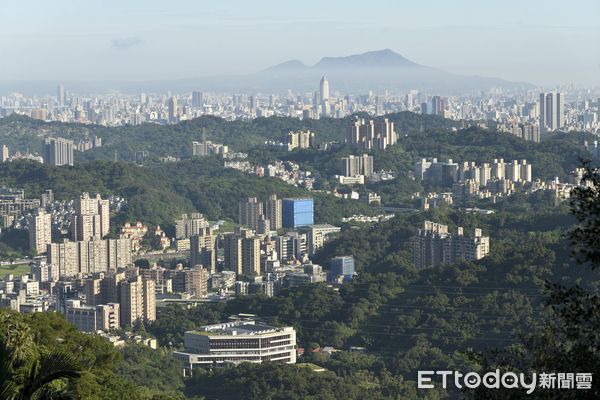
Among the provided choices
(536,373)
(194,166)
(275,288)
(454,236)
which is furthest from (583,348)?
(194,166)

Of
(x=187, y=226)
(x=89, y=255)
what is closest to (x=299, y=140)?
(x=187, y=226)

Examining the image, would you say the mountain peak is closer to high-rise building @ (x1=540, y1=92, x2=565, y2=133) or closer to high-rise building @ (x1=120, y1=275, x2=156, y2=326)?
high-rise building @ (x1=540, y1=92, x2=565, y2=133)

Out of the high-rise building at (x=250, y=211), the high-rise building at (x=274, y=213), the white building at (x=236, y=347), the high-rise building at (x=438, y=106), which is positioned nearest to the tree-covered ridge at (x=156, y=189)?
the high-rise building at (x=250, y=211)

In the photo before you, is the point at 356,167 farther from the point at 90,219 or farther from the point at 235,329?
the point at 235,329

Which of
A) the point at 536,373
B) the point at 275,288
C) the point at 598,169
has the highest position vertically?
the point at 598,169

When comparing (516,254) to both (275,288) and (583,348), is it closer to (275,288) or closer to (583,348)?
(275,288)

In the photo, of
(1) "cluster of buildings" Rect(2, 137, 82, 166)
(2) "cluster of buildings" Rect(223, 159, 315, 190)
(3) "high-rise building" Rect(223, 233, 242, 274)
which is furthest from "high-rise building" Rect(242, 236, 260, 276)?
(1) "cluster of buildings" Rect(2, 137, 82, 166)

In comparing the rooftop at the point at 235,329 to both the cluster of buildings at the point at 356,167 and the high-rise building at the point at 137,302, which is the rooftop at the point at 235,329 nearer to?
the high-rise building at the point at 137,302
